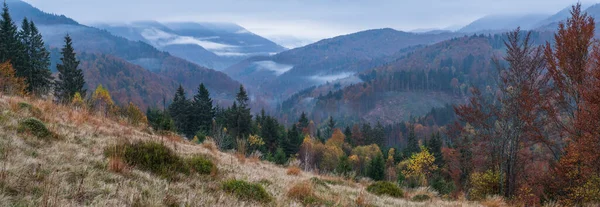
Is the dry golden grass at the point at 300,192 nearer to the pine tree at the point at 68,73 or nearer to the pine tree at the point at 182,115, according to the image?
the pine tree at the point at 182,115

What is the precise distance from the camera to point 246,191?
18.5ft

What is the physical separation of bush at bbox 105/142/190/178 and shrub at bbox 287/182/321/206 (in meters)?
2.07

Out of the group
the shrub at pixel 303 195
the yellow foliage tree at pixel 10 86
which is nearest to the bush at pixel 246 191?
the shrub at pixel 303 195

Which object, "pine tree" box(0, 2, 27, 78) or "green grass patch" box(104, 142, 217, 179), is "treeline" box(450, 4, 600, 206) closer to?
"green grass patch" box(104, 142, 217, 179)

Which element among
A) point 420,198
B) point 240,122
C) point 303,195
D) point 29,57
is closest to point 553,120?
point 420,198

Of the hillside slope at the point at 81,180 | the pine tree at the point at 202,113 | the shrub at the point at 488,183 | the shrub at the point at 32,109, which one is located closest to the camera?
the hillside slope at the point at 81,180

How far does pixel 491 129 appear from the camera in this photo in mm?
26031

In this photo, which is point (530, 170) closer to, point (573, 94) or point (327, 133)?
point (573, 94)

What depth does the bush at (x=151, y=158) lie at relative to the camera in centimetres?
583

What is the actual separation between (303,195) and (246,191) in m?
1.39

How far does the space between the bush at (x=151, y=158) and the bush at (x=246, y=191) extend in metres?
1.02

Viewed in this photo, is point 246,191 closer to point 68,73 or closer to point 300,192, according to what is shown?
point 300,192

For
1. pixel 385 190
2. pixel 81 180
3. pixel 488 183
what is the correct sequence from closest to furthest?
pixel 81 180, pixel 385 190, pixel 488 183

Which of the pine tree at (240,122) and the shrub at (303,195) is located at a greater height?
the shrub at (303,195)
